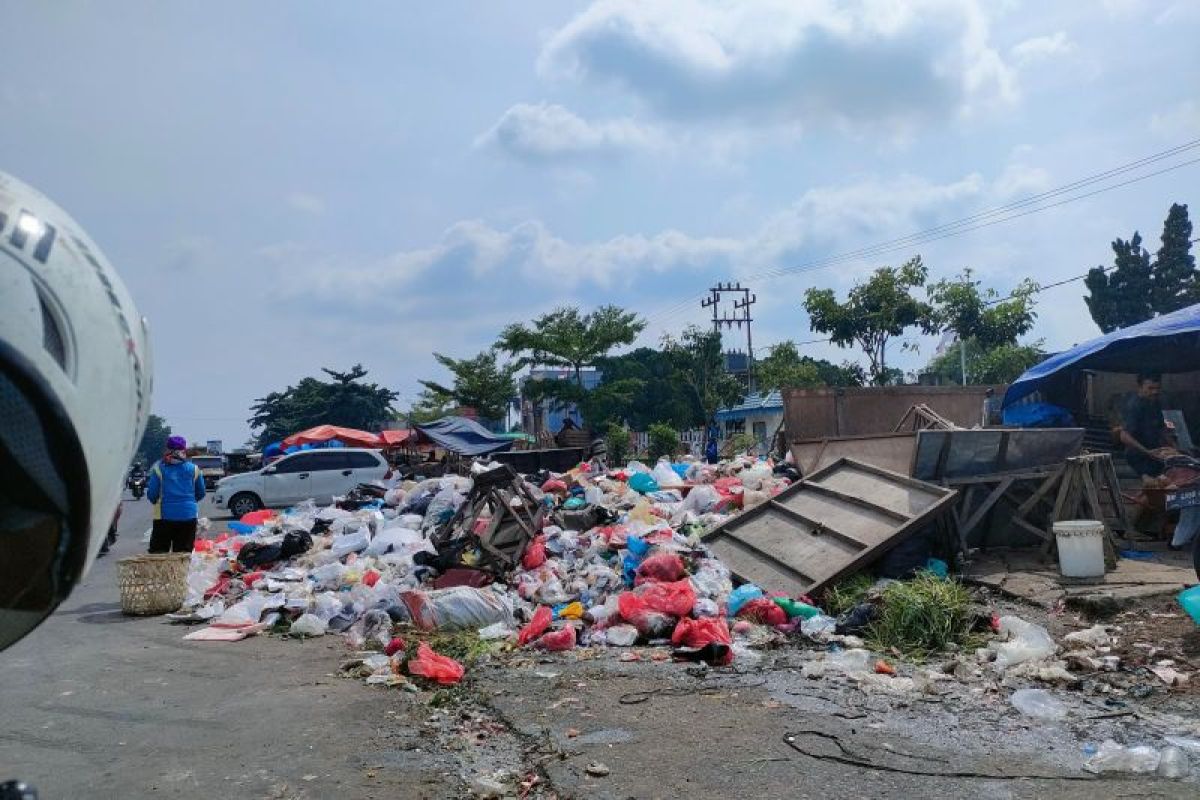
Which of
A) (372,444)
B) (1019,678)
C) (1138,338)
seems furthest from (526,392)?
(1019,678)

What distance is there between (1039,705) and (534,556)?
16.5 ft

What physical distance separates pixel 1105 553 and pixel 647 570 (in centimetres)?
374

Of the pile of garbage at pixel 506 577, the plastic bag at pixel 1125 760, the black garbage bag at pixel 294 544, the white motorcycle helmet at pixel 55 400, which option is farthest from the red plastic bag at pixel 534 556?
the white motorcycle helmet at pixel 55 400

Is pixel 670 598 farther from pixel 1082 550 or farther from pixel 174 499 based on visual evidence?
pixel 174 499

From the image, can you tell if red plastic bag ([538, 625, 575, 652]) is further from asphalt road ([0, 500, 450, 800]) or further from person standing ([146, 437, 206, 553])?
person standing ([146, 437, 206, 553])

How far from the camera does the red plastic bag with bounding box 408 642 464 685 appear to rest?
19.0ft

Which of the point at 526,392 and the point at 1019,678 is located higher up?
the point at 526,392

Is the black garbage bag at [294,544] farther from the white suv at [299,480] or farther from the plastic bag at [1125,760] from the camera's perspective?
the white suv at [299,480]

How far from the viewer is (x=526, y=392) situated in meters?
35.4

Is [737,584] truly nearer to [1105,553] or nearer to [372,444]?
[1105,553]

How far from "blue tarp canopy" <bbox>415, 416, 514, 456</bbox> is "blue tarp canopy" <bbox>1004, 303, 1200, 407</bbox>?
1299 centimetres

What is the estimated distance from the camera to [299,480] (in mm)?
20953

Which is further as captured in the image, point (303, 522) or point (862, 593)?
point (303, 522)

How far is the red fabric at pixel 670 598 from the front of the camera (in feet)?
22.9
